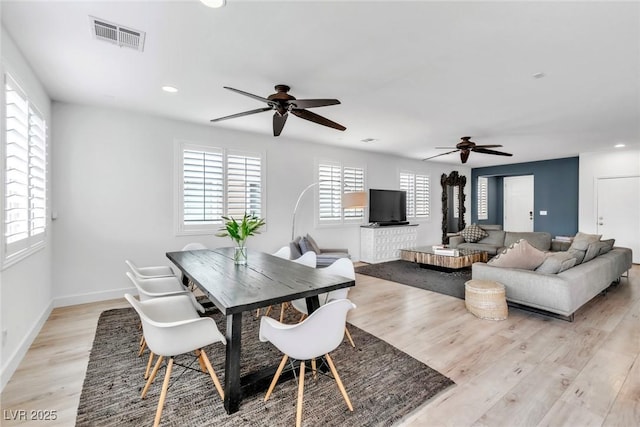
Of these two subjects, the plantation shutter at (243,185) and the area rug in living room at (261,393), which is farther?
the plantation shutter at (243,185)

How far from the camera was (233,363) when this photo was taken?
1.81 metres

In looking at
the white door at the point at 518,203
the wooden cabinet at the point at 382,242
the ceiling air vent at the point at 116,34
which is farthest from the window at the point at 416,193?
the ceiling air vent at the point at 116,34

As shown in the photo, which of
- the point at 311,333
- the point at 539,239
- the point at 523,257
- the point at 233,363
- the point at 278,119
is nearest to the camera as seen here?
the point at 311,333

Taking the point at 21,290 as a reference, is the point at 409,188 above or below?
above

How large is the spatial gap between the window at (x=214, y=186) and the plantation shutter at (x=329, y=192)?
1376 mm

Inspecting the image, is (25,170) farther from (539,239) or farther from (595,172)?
(595,172)

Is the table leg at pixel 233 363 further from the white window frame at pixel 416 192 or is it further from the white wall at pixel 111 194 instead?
the white window frame at pixel 416 192

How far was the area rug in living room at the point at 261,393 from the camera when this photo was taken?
1791 mm

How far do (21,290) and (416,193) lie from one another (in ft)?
25.4

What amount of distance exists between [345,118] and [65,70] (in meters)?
3.22

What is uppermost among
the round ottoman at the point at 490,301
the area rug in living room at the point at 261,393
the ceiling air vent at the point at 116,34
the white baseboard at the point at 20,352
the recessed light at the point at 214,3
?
the ceiling air vent at the point at 116,34

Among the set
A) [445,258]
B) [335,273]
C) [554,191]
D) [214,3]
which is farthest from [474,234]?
[214,3]

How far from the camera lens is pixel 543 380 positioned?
217 cm

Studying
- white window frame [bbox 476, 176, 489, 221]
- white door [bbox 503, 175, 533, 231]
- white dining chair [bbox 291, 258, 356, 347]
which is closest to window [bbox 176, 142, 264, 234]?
white dining chair [bbox 291, 258, 356, 347]
